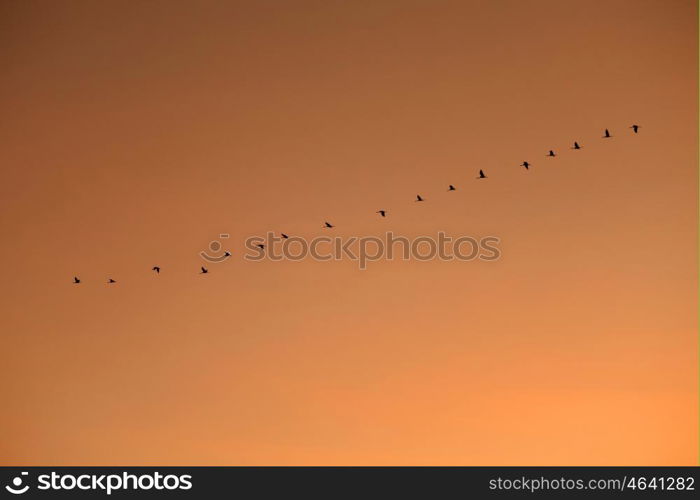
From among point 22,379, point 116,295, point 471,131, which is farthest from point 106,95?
point 471,131

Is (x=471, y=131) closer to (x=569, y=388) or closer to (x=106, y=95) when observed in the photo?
(x=569, y=388)

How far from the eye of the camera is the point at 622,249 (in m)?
7.49

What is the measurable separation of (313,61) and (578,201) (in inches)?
85.7
